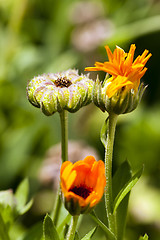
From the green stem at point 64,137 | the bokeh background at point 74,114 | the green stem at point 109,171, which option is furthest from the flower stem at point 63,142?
the bokeh background at point 74,114

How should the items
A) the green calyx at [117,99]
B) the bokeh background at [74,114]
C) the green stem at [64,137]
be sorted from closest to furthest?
the green calyx at [117,99] → the green stem at [64,137] → the bokeh background at [74,114]

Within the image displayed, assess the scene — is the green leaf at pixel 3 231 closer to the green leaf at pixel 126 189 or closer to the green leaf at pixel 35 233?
the green leaf at pixel 35 233

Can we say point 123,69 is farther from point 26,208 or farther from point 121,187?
point 26,208

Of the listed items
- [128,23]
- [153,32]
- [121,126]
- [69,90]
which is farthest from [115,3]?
[69,90]

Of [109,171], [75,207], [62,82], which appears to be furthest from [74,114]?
[75,207]

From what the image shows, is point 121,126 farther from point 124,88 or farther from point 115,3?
point 124,88

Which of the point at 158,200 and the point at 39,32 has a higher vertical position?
the point at 39,32
